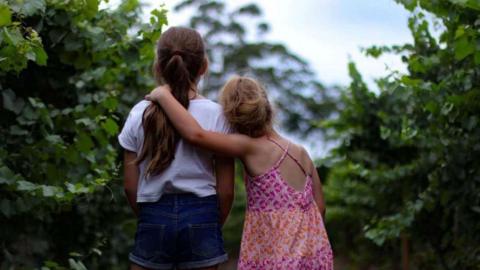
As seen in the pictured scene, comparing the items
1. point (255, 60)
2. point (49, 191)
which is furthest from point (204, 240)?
point (255, 60)

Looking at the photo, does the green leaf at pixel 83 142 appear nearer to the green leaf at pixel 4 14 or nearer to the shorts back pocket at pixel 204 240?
the green leaf at pixel 4 14

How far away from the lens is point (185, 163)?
3.48 meters

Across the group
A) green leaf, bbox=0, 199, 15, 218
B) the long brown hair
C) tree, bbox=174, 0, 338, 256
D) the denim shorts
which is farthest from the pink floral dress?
tree, bbox=174, 0, 338, 256

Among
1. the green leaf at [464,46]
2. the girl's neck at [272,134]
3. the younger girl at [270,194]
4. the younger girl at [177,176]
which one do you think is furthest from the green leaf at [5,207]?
the green leaf at [464,46]

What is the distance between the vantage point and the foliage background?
4.29m

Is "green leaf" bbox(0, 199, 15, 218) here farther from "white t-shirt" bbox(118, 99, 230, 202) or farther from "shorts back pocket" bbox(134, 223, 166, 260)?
"shorts back pocket" bbox(134, 223, 166, 260)

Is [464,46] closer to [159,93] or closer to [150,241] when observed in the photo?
[159,93]

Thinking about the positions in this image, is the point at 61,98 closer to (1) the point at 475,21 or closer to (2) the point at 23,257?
(2) the point at 23,257

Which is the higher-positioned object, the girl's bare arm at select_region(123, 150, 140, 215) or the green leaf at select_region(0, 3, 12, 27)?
the green leaf at select_region(0, 3, 12, 27)

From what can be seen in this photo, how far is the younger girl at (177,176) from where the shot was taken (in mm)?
3385

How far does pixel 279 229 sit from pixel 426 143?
6.84 ft

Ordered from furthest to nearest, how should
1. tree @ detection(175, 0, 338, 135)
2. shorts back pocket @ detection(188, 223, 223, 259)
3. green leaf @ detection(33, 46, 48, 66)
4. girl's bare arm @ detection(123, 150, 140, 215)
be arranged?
tree @ detection(175, 0, 338, 135) < green leaf @ detection(33, 46, 48, 66) < girl's bare arm @ detection(123, 150, 140, 215) < shorts back pocket @ detection(188, 223, 223, 259)

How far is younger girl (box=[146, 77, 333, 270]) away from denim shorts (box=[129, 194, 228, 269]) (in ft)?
1.05

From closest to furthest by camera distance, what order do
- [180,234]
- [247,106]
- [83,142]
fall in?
[180,234] → [247,106] → [83,142]
